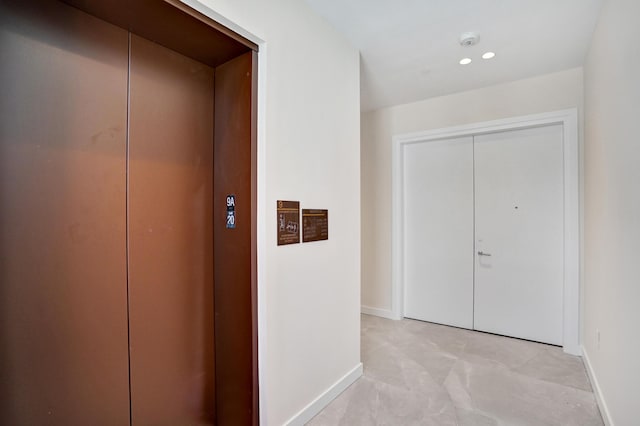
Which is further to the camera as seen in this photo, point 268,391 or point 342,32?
point 342,32

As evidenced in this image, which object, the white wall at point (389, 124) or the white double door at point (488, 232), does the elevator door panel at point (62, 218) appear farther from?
the white double door at point (488, 232)

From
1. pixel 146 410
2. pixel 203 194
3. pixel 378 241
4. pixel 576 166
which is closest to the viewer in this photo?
pixel 146 410

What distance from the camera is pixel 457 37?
98.3 inches

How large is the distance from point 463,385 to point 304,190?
203 centimetres

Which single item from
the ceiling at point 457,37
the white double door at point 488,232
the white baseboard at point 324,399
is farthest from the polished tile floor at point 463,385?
the ceiling at point 457,37

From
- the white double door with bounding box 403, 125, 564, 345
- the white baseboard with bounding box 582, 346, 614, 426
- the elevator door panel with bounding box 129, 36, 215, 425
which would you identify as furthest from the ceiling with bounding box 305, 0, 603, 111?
the white baseboard with bounding box 582, 346, 614, 426

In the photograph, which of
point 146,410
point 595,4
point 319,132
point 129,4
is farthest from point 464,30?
point 146,410

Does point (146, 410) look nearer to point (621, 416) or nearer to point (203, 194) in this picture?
point (203, 194)

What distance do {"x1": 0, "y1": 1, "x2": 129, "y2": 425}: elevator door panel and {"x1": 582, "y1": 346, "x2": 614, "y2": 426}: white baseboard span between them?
2838 millimetres

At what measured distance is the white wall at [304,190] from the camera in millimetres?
1800

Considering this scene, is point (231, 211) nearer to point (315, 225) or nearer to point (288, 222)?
point (288, 222)

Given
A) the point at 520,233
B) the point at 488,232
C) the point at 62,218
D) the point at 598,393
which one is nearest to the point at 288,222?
the point at 62,218

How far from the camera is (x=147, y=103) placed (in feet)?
5.53

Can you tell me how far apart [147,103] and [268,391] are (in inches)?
68.8
